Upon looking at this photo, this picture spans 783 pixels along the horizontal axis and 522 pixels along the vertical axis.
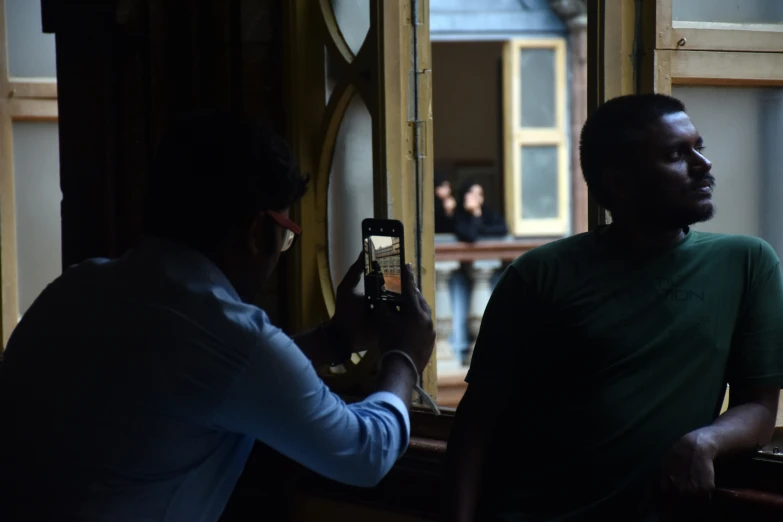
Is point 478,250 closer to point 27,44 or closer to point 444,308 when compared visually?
point 444,308

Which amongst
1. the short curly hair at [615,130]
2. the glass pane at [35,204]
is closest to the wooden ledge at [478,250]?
the glass pane at [35,204]

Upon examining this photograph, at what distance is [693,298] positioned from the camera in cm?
188

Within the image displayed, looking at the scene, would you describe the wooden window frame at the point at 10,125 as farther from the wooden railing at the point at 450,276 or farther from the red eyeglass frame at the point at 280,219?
the red eyeglass frame at the point at 280,219

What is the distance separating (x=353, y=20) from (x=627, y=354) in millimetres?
1502

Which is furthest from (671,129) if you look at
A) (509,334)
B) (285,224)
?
(285,224)

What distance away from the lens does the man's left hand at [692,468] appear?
1740 millimetres

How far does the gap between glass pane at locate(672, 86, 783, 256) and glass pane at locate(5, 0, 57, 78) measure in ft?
11.3

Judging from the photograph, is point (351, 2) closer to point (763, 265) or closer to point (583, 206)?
point (763, 265)

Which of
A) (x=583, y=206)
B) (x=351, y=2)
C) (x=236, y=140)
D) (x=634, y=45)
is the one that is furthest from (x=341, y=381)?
(x=583, y=206)

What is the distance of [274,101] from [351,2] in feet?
1.22

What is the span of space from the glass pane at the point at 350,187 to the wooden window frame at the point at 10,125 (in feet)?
6.89

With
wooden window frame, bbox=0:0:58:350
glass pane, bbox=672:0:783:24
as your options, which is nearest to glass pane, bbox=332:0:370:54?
glass pane, bbox=672:0:783:24

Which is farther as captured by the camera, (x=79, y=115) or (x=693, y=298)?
(x=79, y=115)

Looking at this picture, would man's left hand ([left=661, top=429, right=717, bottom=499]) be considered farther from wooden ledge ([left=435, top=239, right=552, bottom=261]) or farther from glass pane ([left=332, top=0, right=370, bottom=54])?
wooden ledge ([left=435, top=239, right=552, bottom=261])
